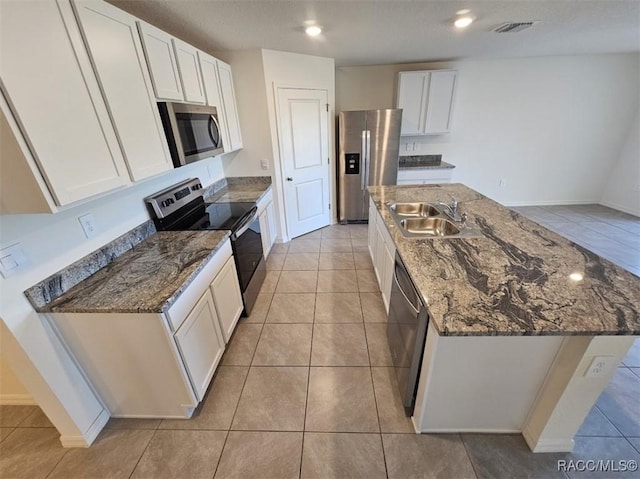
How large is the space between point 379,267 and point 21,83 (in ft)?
8.13

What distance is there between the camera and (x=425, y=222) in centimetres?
224

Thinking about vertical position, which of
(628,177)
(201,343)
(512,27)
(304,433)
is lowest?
(304,433)

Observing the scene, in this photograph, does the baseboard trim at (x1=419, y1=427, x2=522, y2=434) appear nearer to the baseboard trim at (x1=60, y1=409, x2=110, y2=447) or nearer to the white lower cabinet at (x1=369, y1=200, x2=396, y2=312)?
the white lower cabinet at (x1=369, y1=200, x2=396, y2=312)

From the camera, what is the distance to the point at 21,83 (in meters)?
0.98

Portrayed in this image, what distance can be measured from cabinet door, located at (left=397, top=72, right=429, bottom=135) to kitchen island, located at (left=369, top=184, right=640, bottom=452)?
10.7 feet

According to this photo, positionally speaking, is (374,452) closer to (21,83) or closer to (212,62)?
(21,83)

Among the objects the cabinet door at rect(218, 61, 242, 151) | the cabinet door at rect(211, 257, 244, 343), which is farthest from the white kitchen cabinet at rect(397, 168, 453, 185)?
the cabinet door at rect(211, 257, 244, 343)

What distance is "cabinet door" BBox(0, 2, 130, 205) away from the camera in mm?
966

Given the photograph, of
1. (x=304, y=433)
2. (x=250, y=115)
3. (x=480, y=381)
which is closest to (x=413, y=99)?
(x=250, y=115)

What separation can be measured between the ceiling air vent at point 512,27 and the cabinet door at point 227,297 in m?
3.21

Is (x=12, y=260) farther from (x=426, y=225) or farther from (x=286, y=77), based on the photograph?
(x=286, y=77)

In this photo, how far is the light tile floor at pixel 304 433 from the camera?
1364mm

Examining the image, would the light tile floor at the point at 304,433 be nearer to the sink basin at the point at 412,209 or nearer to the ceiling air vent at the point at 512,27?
the sink basin at the point at 412,209

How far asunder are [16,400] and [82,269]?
1.07 meters
